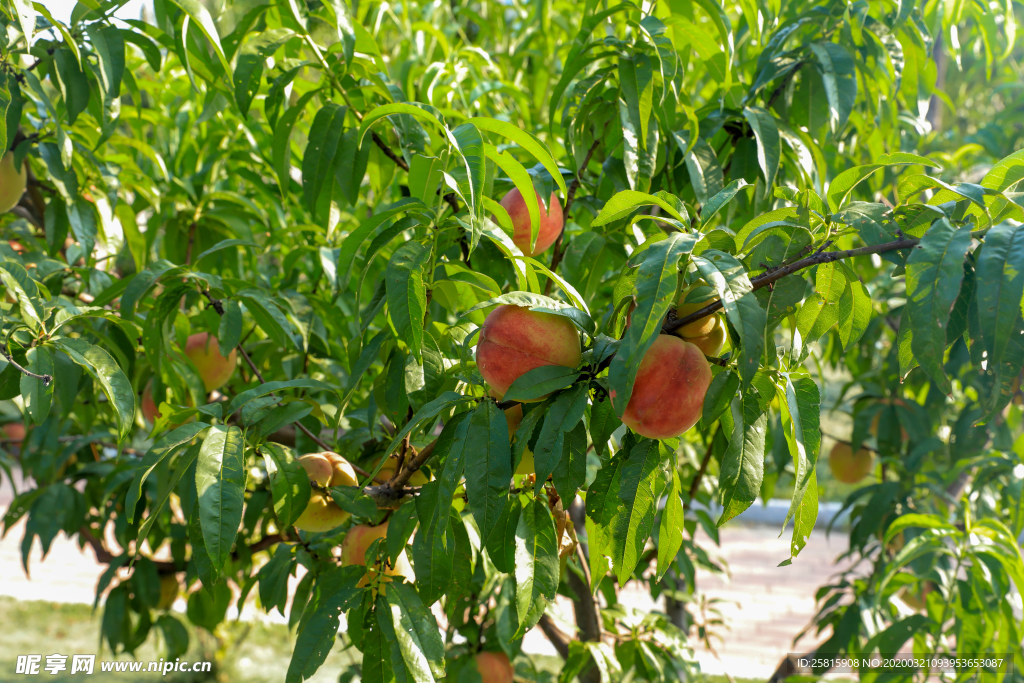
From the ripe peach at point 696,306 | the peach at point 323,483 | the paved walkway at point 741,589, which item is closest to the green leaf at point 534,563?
the ripe peach at point 696,306

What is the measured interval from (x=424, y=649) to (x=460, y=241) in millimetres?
449

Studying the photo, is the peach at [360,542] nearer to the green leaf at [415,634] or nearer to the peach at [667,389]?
the green leaf at [415,634]

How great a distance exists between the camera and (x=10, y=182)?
3.51ft

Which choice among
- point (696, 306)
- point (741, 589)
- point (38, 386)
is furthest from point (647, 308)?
point (741, 589)

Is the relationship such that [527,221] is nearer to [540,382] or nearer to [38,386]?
[540,382]

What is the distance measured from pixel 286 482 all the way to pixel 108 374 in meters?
0.22

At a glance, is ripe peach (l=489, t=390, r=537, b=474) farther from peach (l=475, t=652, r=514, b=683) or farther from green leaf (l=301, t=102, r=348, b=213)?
peach (l=475, t=652, r=514, b=683)

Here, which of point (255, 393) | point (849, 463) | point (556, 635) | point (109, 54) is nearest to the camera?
point (255, 393)

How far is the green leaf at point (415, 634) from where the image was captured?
69 cm

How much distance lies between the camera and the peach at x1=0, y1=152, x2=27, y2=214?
3.46 feet

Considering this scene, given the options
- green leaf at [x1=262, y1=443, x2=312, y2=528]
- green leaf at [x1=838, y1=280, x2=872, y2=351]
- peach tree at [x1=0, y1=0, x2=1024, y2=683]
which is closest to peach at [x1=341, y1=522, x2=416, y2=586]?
peach tree at [x1=0, y1=0, x2=1024, y2=683]

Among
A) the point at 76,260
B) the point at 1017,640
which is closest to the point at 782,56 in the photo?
the point at 1017,640

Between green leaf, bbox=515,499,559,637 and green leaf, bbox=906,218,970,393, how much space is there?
0.33m

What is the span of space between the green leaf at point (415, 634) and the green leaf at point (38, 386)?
0.39 metres
